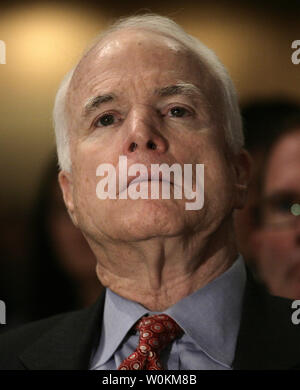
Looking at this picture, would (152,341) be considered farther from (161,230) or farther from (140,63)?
(140,63)

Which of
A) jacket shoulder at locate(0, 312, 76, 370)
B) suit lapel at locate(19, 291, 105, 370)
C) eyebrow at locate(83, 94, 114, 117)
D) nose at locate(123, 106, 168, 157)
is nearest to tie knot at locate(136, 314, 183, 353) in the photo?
suit lapel at locate(19, 291, 105, 370)

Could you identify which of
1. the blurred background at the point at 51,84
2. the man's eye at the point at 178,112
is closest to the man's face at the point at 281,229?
the blurred background at the point at 51,84

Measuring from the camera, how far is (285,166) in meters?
1.69

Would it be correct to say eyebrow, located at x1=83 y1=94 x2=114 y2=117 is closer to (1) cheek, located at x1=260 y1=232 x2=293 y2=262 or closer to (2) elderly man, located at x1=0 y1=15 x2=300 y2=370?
(2) elderly man, located at x1=0 y1=15 x2=300 y2=370

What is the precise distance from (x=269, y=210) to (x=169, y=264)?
0.37m

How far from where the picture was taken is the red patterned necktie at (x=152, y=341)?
140cm

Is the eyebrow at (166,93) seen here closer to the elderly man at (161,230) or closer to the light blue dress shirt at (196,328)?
the elderly man at (161,230)

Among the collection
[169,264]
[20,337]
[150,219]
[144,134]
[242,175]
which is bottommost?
[20,337]

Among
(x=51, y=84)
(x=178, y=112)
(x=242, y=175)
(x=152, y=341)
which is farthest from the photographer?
(x=51, y=84)

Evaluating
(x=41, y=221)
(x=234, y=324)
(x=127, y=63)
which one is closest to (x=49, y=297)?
(x=41, y=221)

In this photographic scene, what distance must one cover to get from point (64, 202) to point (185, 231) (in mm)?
437

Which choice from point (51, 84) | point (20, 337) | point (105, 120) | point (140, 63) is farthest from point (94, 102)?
point (20, 337)

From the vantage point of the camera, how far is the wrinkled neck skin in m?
1.49

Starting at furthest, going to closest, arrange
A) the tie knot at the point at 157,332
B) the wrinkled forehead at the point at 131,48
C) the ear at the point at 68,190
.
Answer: the ear at the point at 68,190, the wrinkled forehead at the point at 131,48, the tie knot at the point at 157,332
